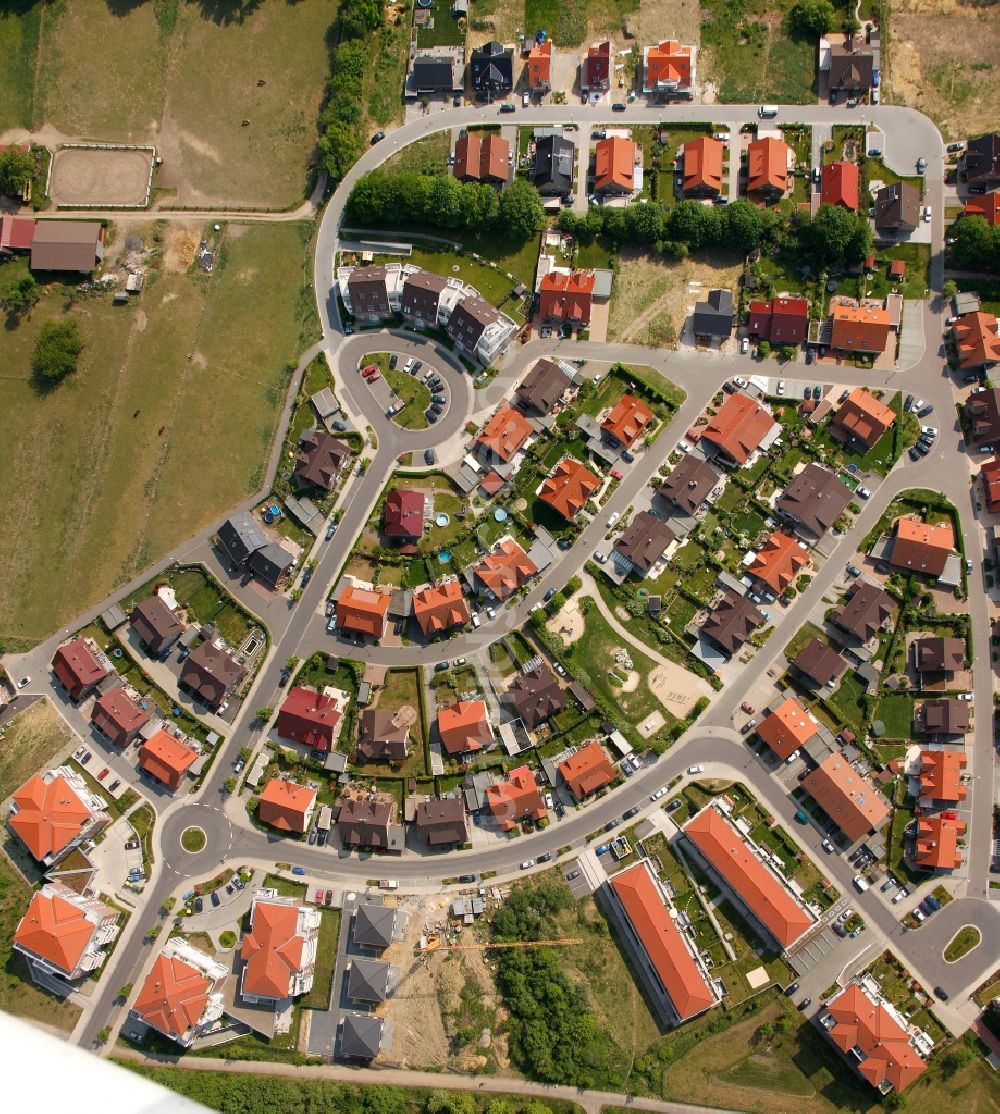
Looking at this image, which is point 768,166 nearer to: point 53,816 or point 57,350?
point 57,350

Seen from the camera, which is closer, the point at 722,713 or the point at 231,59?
the point at 722,713

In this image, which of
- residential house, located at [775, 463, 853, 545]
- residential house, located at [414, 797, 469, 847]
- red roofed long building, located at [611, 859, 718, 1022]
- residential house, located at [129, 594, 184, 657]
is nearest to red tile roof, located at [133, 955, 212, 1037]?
residential house, located at [414, 797, 469, 847]

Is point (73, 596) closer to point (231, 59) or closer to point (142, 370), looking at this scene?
point (142, 370)

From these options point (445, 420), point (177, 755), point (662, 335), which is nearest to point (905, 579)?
point (662, 335)

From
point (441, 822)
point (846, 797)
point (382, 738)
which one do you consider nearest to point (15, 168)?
point (382, 738)

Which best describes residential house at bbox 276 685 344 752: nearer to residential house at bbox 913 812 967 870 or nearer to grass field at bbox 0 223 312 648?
grass field at bbox 0 223 312 648
